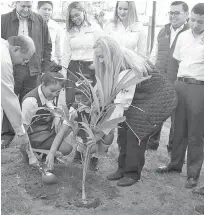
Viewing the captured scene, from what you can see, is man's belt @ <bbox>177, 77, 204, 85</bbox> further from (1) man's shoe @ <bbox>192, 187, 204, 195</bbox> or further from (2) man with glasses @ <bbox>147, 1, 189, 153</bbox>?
(1) man's shoe @ <bbox>192, 187, 204, 195</bbox>

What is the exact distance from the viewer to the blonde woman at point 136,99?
282 cm

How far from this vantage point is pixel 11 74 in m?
2.36

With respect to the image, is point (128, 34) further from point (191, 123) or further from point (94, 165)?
point (94, 165)

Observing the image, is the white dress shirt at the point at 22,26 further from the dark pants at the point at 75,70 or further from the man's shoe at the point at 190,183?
the man's shoe at the point at 190,183

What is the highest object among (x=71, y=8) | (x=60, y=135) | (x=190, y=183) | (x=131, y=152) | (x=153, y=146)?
(x=71, y=8)

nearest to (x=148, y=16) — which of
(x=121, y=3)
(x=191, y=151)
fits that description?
(x=121, y=3)

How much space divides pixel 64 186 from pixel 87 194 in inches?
9.3

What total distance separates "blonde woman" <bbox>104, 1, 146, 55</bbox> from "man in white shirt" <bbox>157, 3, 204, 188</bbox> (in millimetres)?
768

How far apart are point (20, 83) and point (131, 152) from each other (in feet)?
5.80

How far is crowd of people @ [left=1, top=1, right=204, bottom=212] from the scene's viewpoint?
9.20ft

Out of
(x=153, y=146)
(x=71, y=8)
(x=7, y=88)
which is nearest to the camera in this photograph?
(x=7, y=88)

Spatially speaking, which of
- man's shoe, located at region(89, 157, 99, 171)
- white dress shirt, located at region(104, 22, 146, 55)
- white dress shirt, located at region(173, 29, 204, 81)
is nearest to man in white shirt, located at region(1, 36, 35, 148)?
man's shoe, located at region(89, 157, 99, 171)

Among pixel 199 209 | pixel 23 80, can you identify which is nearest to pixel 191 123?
pixel 199 209

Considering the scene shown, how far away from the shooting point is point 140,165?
11.0ft
